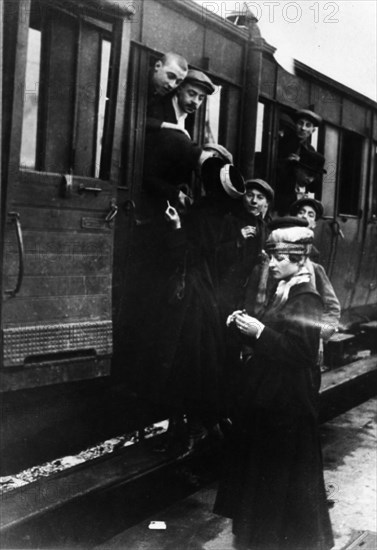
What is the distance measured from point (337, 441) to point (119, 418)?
1989 millimetres

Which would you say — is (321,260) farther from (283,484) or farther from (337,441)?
(283,484)

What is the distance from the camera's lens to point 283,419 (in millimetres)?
3246

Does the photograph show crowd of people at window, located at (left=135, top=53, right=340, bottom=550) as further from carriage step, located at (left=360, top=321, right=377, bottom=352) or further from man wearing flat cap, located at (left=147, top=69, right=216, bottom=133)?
carriage step, located at (left=360, top=321, right=377, bottom=352)

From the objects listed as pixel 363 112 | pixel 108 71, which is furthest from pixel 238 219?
pixel 363 112

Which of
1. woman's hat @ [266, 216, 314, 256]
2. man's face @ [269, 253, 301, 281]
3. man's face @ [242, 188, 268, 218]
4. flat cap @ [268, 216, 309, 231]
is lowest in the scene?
man's face @ [269, 253, 301, 281]

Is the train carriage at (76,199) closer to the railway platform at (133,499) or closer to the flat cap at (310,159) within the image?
the railway platform at (133,499)

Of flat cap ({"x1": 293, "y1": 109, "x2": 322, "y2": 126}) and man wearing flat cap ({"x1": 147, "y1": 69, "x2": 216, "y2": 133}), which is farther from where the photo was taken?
flat cap ({"x1": 293, "y1": 109, "x2": 322, "y2": 126})

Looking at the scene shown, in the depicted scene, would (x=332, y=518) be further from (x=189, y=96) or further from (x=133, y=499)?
(x=189, y=96)

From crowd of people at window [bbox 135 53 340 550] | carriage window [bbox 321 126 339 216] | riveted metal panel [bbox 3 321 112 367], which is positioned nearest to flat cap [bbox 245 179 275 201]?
crowd of people at window [bbox 135 53 340 550]

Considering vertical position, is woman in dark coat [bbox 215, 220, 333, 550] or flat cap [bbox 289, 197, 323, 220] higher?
flat cap [bbox 289, 197, 323, 220]

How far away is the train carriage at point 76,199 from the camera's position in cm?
350

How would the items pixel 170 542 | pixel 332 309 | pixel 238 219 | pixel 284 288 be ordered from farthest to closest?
pixel 238 219 < pixel 332 309 < pixel 170 542 < pixel 284 288

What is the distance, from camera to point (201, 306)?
14.9 feet

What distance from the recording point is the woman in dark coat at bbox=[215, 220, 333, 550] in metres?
3.21
